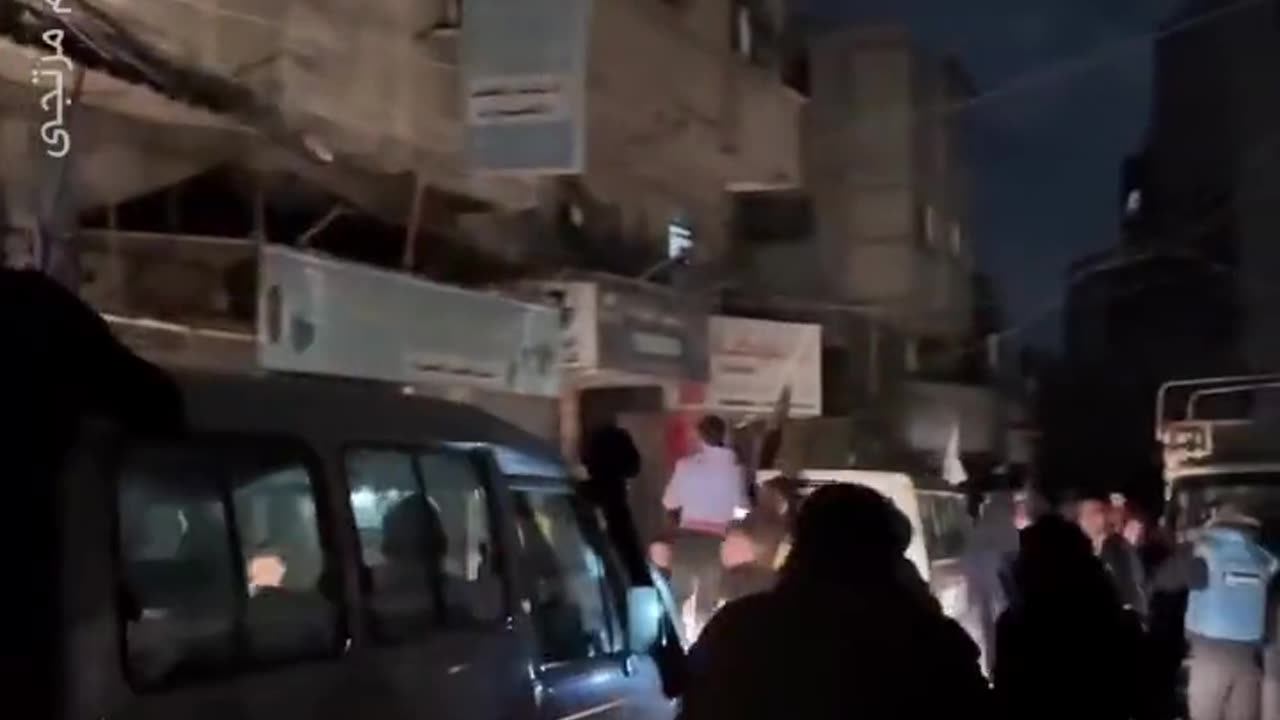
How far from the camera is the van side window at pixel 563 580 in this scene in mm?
7367

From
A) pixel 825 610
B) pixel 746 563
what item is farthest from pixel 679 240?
pixel 825 610

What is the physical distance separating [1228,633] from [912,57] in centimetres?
2235

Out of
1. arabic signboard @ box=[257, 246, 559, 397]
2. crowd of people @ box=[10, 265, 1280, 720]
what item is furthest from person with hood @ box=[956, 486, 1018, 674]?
arabic signboard @ box=[257, 246, 559, 397]

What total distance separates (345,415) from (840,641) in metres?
1.78

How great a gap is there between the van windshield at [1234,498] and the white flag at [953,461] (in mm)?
7852

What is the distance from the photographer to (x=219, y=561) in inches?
214

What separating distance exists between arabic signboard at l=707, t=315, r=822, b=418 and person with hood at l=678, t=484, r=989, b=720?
52.8 ft

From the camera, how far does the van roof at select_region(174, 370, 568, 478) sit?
5.59 meters

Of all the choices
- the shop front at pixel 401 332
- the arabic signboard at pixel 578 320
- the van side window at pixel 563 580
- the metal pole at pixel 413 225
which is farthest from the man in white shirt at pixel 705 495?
the van side window at pixel 563 580

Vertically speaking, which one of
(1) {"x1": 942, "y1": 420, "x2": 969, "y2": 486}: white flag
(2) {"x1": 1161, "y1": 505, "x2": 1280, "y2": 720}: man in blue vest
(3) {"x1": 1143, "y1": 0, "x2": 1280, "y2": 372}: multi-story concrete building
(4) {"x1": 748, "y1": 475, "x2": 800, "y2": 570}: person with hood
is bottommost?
(2) {"x1": 1161, "y1": 505, "x2": 1280, "y2": 720}: man in blue vest

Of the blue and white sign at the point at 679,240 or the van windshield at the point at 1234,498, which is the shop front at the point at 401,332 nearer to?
the blue and white sign at the point at 679,240

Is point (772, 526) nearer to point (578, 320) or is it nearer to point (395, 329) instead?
point (395, 329)

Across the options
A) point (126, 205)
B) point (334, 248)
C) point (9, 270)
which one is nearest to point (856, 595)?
point (9, 270)

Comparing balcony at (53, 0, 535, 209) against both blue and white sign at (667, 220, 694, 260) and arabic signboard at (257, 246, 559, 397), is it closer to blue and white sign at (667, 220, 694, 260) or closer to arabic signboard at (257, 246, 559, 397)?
arabic signboard at (257, 246, 559, 397)
